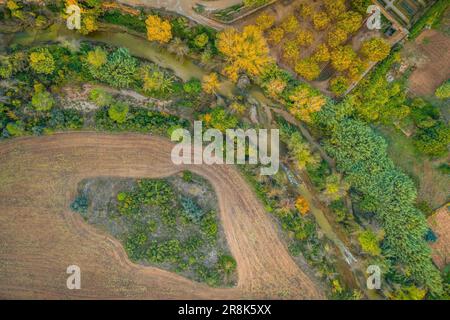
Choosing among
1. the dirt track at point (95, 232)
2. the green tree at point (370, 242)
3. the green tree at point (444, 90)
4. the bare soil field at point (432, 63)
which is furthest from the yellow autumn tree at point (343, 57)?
the green tree at point (370, 242)

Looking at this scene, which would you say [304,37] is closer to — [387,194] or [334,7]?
[334,7]

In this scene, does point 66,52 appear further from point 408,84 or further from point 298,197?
point 408,84

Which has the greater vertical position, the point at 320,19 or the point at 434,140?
the point at 320,19

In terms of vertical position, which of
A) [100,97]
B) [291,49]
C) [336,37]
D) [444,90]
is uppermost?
[336,37]

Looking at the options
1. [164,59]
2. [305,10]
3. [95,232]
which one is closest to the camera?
[305,10]

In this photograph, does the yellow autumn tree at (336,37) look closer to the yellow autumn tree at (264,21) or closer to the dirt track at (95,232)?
the yellow autumn tree at (264,21)

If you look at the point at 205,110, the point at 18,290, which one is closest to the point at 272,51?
the point at 205,110

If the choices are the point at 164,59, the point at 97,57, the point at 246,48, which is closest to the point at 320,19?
the point at 246,48
